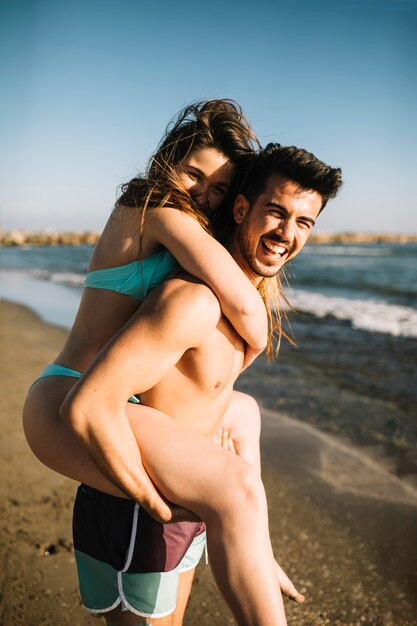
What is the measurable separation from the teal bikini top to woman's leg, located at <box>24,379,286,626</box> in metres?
0.48

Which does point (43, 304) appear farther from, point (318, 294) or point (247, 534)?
point (247, 534)

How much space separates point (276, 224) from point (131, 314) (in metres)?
0.96

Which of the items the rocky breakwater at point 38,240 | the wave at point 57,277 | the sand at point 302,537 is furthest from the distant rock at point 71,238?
the sand at point 302,537

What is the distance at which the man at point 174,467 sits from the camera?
Answer: 158 cm

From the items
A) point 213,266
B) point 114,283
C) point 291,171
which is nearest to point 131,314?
point 114,283

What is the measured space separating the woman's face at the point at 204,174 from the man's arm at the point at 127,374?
3.43 feet

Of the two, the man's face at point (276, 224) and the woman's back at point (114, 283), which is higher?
the man's face at point (276, 224)

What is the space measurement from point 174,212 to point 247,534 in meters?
1.30

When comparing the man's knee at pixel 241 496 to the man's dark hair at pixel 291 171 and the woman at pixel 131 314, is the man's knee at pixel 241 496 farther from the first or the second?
the man's dark hair at pixel 291 171

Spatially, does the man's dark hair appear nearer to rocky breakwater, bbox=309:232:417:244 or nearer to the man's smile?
the man's smile

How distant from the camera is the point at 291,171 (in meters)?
2.52

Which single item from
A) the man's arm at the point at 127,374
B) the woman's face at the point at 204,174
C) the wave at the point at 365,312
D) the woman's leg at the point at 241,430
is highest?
the woman's face at the point at 204,174

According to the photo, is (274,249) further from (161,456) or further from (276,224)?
(161,456)

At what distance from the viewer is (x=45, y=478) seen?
415 cm
